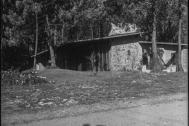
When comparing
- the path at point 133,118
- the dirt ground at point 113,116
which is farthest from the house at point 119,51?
the path at point 133,118

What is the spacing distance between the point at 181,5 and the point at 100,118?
926 inches

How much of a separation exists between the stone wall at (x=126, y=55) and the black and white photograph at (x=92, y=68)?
3.9 inches

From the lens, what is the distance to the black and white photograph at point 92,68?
785 centimetres

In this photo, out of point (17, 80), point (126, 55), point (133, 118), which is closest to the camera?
point (133, 118)

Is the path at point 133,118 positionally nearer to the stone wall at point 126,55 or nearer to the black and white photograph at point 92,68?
the black and white photograph at point 92,68

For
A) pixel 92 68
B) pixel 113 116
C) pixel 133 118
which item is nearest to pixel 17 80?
pixel 113 116

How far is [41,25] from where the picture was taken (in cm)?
2838

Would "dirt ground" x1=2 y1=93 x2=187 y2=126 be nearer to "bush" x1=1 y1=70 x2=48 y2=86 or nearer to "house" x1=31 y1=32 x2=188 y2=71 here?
"bush" x1=1 y1=70 x2=48 y2=86

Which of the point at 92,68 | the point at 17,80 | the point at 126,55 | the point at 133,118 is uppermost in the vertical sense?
the point at 126,55

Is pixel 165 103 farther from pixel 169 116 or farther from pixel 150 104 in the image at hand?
pixel 169 116

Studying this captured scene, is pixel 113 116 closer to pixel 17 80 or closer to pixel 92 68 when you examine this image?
pixel 17 80

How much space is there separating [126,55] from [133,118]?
70.6 feet

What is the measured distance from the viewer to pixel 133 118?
23.7ft

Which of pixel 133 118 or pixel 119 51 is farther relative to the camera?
pixel 119 51
